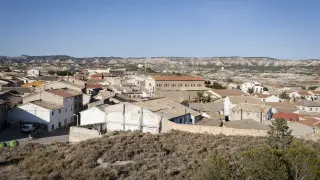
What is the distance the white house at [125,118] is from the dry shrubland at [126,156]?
3768mm

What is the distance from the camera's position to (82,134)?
117 feet

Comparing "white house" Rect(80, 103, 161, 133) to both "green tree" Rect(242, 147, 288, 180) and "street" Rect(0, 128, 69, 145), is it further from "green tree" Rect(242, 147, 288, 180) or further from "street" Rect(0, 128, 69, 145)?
"green tree" Rect(242, 147, 288, 180)

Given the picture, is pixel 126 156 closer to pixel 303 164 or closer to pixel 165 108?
pixel 165 108

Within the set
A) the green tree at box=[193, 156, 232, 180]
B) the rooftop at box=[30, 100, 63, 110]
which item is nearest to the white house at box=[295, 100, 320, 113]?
the rooftop at box=[30, 100, 63, 110]

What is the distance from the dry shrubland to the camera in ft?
79.5

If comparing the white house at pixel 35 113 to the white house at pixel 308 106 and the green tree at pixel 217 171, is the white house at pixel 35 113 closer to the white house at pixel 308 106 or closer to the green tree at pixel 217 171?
the green tree at pixel 217 171

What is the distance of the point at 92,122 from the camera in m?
41.7

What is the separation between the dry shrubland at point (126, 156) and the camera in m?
24.2

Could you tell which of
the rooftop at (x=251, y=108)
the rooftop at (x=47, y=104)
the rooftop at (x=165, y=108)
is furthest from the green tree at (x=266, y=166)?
the rooftop at (x=251, y=108)

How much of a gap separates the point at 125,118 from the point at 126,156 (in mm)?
11709

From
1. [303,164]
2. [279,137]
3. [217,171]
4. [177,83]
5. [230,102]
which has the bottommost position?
[230,102]

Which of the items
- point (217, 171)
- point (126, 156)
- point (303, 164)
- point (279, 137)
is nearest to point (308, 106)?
point (279, 137)

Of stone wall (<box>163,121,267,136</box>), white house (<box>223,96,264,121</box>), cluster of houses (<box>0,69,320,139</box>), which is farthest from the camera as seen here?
white house (<box>223,96,264,121</box>)

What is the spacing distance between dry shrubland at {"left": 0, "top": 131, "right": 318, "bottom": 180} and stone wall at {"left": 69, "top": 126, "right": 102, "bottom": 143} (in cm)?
237
